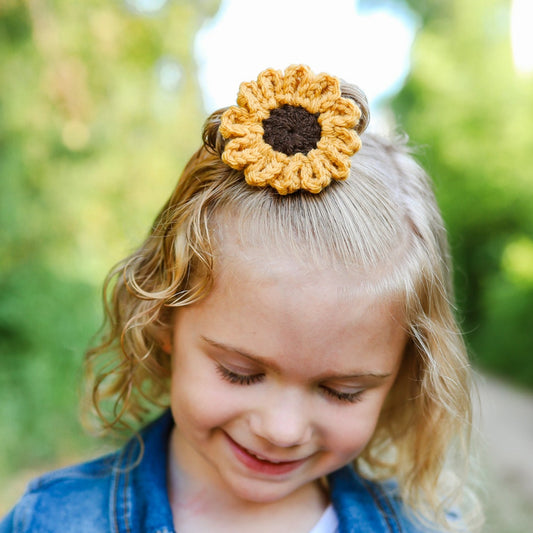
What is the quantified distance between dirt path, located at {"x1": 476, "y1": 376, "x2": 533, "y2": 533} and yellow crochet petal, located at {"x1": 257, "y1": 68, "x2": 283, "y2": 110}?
1.35 m

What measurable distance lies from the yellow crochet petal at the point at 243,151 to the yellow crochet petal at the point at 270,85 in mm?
80

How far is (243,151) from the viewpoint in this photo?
139cm

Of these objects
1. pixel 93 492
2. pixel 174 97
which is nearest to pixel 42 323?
pixel 93 492

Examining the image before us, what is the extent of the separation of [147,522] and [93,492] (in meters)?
0.18

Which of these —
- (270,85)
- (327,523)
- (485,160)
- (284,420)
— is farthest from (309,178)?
(485,160)

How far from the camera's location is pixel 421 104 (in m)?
12.8

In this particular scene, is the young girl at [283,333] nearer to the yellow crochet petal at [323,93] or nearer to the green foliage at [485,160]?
the yellow crochet petal at [323,93]

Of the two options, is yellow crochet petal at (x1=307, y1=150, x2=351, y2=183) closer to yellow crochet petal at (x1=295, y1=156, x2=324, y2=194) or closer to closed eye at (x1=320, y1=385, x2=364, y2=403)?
yellow crochet petal at (x1=295, y1=156, x2=324, y2=194)

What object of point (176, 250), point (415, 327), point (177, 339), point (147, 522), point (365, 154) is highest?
point (365, 154)

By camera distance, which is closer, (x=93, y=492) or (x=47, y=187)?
(x=93, y=492)

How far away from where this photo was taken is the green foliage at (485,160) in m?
8.97

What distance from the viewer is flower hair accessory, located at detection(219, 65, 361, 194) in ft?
4.52

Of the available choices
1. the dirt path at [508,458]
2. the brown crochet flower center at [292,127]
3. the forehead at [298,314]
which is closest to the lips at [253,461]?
the forehead at [298,314]

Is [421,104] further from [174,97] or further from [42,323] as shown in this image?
[42,323]
